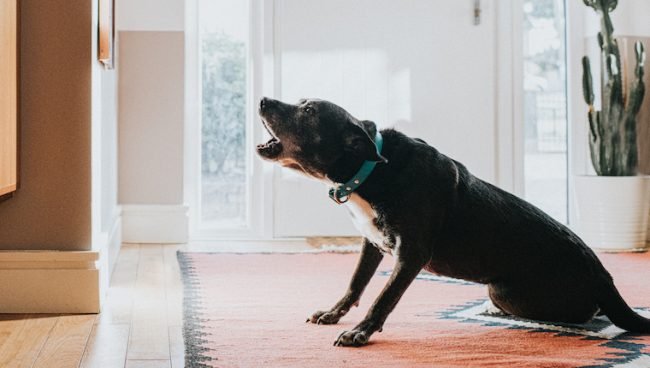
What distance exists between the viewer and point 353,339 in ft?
6.28

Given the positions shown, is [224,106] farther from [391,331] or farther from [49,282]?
[391,331]

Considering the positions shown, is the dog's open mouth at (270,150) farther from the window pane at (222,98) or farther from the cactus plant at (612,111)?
the cactus plant at (612,111)

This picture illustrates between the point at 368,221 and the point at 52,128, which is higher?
the point at 52,128

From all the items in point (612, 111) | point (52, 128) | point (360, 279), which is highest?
point (612, 111)

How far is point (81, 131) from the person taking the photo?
2.35 metres

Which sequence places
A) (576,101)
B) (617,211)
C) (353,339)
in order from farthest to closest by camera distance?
(576,101) < (617,211) < (353,339)

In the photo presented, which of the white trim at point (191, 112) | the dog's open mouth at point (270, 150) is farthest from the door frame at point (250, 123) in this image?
the dog's open mouth at point (270, 150)

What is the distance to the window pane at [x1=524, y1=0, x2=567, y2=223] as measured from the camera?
4508 millimetres

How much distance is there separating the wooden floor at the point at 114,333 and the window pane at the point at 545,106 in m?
2.23

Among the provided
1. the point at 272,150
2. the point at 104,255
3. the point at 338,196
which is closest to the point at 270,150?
the point at 272,150

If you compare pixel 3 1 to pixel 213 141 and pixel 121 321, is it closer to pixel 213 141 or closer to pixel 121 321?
pixel 121 321

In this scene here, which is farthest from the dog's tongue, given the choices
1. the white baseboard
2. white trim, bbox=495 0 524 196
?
white trim, bbox=495 0 524 196

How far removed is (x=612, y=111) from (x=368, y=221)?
240 centimetres

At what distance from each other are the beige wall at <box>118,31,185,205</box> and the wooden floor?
1179 mm
